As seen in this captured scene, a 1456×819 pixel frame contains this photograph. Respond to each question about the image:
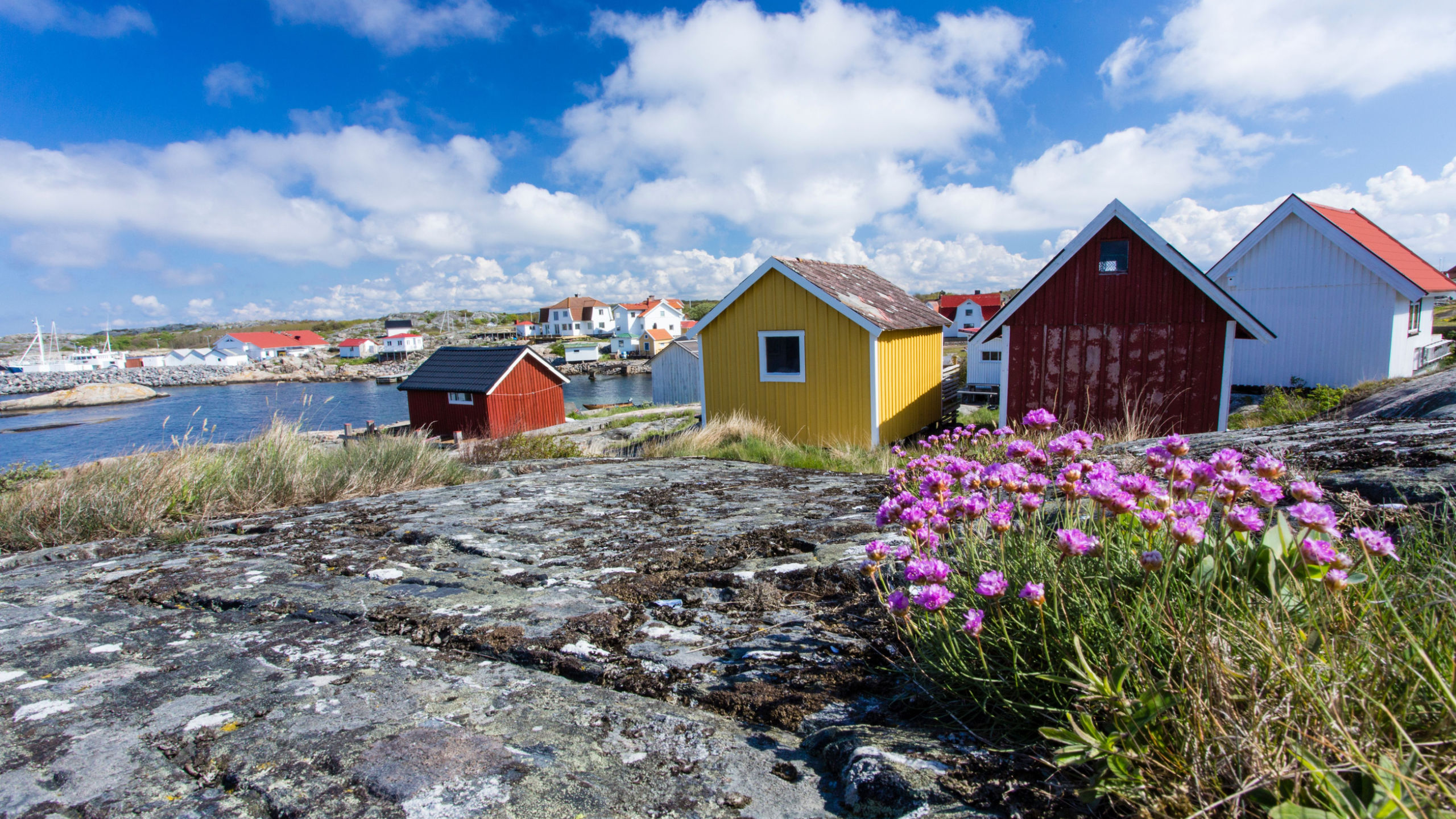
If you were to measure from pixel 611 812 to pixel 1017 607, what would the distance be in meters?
1.12

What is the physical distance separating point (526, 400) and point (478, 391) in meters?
2.27

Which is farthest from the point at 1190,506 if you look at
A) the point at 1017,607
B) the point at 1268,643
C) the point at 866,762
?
the point at 866,762

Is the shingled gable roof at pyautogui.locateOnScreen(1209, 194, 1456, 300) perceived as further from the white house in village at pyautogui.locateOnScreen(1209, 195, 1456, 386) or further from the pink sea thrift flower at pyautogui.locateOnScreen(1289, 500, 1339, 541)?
the pink sea thrift flower at pyautogui.locateOnScreen(1289, 500, 1339, 541)

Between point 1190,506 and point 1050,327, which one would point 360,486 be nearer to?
point 1190,506

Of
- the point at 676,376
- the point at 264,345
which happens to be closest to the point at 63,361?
the point at 264,345

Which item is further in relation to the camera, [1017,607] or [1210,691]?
[1017,607]

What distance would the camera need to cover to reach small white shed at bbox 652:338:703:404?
37219 mm

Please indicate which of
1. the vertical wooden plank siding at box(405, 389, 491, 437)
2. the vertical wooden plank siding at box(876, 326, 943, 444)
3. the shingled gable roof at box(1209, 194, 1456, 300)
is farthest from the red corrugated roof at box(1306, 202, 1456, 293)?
the vertical wooden plank siding at box(405, 389, 491, 437)

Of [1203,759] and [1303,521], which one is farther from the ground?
[1303,521]

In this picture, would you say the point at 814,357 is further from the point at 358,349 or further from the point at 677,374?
the point at 358,349

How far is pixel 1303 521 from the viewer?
1368 mm

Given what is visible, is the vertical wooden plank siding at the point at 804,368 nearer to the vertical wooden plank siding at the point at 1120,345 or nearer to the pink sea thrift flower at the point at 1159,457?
the vertical wooden plank siding at the point at 1120,345

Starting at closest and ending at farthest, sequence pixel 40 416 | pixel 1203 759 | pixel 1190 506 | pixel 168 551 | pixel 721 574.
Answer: pixel 1203 759
pixel 1190 506
pixel 721 574
pixel 168 551
pixel 40 416

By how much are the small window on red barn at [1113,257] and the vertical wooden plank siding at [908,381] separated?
375cm
